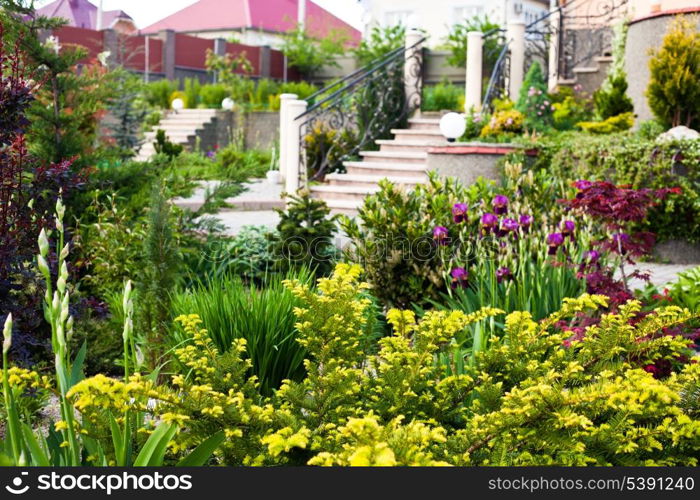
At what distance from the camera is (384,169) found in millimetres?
13844

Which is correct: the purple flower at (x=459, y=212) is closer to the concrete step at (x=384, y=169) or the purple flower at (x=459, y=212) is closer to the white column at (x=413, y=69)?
the concrete step at (x=384, y=169)

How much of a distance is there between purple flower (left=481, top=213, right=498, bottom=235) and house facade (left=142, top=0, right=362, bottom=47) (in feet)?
114

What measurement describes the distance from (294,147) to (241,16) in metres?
28.8

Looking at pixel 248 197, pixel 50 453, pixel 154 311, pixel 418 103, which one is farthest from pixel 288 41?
pixel 50 453

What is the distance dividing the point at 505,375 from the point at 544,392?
74 cm

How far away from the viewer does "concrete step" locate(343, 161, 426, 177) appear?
534 inches

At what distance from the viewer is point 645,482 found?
2.51m

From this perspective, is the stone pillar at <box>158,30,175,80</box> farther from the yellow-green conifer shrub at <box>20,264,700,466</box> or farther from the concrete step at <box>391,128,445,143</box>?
the yellow-green conifer shrub at <box>20,264,700,466</box>

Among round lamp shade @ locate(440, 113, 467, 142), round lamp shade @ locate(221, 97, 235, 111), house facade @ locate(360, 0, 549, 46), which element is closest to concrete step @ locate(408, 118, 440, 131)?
round lamp shade @ locate(440, 113, 467, 142)

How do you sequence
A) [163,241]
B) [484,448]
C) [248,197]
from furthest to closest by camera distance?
[248,197], [163,241], [484,448]

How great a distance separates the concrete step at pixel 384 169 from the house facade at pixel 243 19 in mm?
26365

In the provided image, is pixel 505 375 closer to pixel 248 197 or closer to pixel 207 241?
pixel 207 241

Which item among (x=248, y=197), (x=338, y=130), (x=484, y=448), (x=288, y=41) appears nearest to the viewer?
(x=484, y=448)

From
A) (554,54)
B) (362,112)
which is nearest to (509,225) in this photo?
(362,112)
